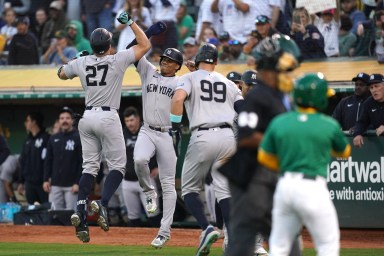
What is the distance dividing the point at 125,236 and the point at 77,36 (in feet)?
17.8

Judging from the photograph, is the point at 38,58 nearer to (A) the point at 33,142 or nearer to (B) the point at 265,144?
(A) the point at 33,142

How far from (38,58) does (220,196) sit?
372 inches

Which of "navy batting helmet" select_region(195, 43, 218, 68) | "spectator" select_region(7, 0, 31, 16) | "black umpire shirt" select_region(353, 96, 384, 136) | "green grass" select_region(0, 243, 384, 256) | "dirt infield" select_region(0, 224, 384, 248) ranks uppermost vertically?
"spectator" select_region(7, 0, 31, 16)

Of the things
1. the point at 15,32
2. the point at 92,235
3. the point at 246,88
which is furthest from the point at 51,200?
the point at 246,88

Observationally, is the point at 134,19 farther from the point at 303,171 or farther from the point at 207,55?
the point at 303,171

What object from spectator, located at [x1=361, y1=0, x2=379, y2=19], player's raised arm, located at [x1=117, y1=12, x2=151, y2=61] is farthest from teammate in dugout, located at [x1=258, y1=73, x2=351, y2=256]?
spectator, located at [x1=361, y1=0, x2=379, y2=19]

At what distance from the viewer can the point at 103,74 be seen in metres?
10.8

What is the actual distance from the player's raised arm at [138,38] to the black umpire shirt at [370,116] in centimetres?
382

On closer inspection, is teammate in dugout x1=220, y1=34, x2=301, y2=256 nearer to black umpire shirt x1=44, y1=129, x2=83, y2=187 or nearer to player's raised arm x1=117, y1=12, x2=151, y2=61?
player's raised arm x1=117, y1=12, x2=151, y2=61

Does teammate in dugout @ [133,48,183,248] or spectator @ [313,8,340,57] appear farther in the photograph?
spectator @ [313,8,340,57]

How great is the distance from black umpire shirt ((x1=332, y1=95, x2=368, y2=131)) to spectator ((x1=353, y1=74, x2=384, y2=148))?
0.82ft

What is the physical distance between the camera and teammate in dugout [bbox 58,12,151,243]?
10.7 m

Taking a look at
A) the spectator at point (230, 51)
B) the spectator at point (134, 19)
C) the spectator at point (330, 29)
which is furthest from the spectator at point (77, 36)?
the spectator at point (330, 29)

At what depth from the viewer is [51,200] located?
53.4 ft
